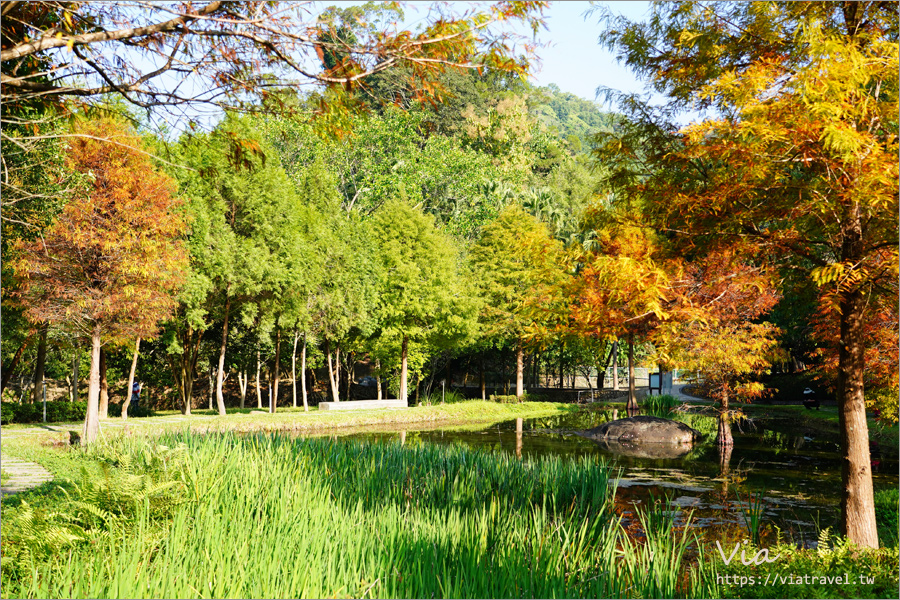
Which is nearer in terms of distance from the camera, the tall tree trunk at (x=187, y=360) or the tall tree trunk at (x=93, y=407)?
the tall tree trunk at (x=93, y=407)

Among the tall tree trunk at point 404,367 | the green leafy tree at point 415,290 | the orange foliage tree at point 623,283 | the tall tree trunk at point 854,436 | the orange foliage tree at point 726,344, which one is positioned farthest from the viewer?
the tall tree trunk at point 404,367

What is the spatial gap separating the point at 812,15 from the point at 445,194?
37.5 meters

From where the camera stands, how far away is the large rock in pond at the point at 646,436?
1827 cm

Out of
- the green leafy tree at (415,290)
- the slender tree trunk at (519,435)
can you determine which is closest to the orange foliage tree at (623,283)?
the slender tree trunk at (519,435)

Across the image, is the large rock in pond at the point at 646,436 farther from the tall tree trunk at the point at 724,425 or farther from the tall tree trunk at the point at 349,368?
the tall tree trunk at the point at 349,368

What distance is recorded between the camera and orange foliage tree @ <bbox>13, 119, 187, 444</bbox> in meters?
14.8

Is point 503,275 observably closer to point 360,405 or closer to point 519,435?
point 360,405

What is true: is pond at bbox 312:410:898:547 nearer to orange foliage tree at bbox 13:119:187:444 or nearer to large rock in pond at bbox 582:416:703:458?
large rock in pond at bbox 582:416:703:458

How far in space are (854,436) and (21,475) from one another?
444 inches

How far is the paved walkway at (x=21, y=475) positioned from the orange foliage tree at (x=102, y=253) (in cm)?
332

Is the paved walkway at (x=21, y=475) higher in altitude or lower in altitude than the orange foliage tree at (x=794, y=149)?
lower

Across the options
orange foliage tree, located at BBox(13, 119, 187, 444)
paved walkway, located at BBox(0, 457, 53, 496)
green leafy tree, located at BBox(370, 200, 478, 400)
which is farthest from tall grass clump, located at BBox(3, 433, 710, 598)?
green leafy tree, located at BBox(370, 200, 478, 400)

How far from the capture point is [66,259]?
595 inches

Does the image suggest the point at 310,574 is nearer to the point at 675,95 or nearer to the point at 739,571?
the point at 739,571
